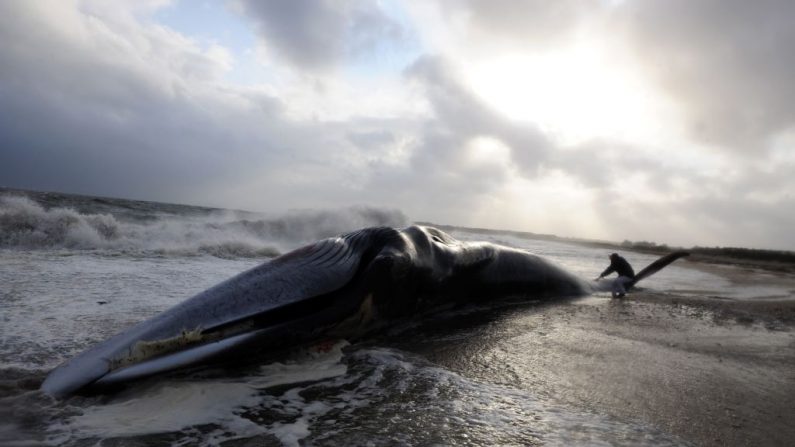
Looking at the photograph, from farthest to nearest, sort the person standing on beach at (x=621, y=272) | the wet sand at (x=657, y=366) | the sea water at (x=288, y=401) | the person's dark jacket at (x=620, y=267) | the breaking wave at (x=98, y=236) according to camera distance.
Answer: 1. the breaking wave at (x=98, y=236)
2. the person's dark jacket at (x=620, y=267)
3. the person standing on beach at (x=621, y=272)
4. the wet sand at (x=657, y=366)
5. the sea water at (x=288, y=401)

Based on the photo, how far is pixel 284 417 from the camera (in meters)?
2.05

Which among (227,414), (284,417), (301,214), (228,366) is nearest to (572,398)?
→ (284,417)

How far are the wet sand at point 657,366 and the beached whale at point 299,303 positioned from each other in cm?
51

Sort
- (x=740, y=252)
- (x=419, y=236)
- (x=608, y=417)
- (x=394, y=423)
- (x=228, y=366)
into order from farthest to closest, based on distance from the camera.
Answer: (x=740, y=252), (x=419, y=236), (x=228, y=366), (x=608, y=417), (x=394, y=423)

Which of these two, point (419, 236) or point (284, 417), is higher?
point (419, 236)

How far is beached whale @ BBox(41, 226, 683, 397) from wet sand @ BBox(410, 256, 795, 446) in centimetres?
51

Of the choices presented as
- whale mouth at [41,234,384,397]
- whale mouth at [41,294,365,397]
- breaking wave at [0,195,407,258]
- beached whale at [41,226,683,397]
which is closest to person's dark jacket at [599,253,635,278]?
beached whale at [41,226,683,397]

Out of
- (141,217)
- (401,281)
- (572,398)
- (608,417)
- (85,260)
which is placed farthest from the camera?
(141,217)

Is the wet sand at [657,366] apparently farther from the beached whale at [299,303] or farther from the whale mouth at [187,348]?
the whale mouth at [187,348]

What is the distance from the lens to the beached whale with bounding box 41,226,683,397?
2.39m

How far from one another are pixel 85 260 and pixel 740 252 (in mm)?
37097

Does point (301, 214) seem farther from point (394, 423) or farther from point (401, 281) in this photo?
point (394, 423)

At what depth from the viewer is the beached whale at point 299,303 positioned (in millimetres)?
2387

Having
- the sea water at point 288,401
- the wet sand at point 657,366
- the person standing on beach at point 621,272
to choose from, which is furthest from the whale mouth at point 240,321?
the person standing on beach at point 621,272
